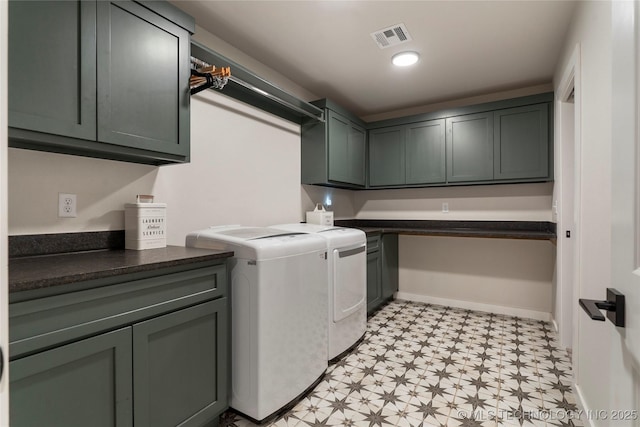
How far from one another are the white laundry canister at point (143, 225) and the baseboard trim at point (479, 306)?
10.1 feet

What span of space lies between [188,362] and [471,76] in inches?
129

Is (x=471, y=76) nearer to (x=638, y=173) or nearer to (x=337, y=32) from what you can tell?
(x=337, y=32)

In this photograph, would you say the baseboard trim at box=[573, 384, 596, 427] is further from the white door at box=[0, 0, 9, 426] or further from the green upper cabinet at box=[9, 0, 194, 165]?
the green upper cabinet at box=[9, 0, 194, 165]

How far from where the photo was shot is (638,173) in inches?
23.3

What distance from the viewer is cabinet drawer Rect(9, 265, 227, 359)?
3.07 ft

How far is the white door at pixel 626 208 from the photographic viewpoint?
596 mm

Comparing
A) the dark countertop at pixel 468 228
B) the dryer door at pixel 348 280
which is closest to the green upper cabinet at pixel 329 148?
the dark countertop at pixel 468 228

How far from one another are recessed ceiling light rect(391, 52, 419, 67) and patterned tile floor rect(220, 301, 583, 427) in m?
2.39

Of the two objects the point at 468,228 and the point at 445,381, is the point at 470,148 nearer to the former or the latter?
the point at 468,228

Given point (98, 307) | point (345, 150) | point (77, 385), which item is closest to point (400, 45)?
point (345, 150)

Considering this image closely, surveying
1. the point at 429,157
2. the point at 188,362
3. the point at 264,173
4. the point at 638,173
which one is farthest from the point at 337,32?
the point at 188,362

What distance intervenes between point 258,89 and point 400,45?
1160mm

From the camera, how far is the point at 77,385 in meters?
1.06

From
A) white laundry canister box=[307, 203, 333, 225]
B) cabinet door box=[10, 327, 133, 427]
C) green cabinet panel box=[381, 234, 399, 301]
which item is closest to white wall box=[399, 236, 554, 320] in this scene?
green cabinet panel box=[381, 234, 399, 301]
